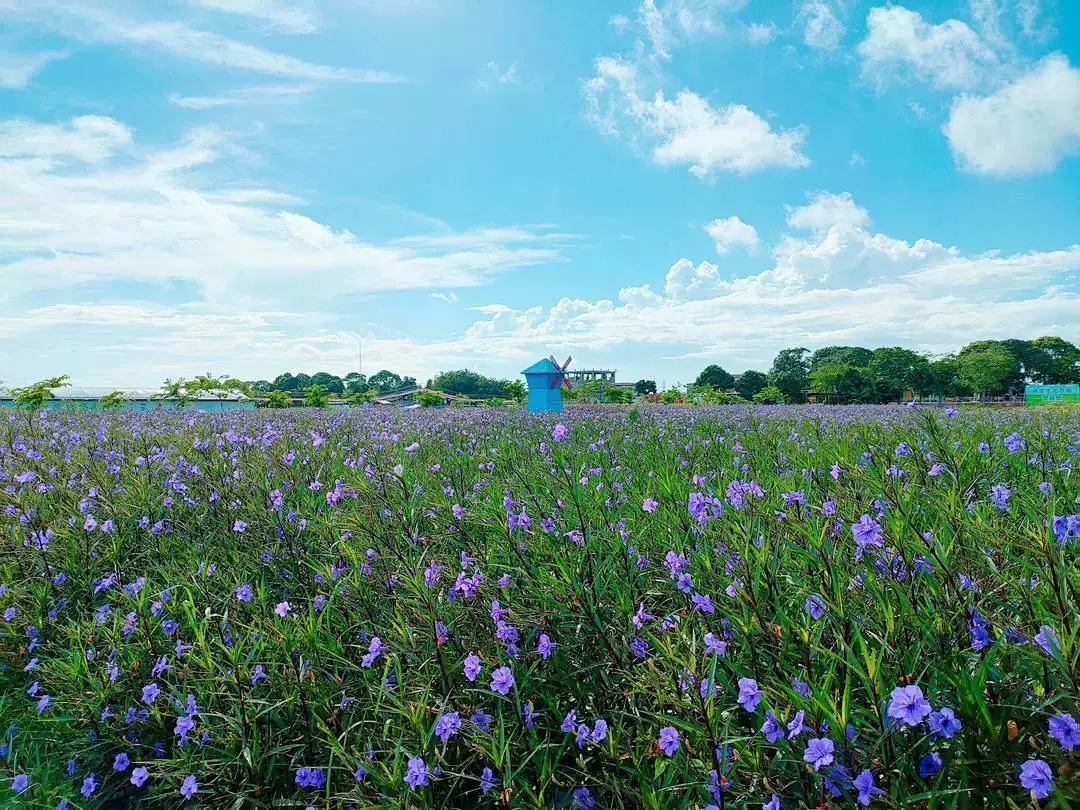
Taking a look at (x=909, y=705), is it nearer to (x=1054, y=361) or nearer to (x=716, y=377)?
(x=716, y=377)

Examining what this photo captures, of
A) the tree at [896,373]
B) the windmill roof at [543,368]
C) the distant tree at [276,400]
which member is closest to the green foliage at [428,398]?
the distant tree at [276,400]

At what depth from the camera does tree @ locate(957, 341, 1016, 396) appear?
69.1 meters

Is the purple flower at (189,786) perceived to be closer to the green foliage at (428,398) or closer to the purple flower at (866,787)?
the purple flower at (866,787)

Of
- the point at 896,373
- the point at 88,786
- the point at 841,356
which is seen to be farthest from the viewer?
the point at 841,356

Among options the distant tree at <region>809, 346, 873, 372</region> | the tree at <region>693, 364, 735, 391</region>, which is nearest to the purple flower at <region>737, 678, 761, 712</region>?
the tree at <region>693, 364, 735, 391</region>

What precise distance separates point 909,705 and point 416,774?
1101 mm

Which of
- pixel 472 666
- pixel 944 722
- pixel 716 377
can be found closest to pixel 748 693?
pixel 944 722

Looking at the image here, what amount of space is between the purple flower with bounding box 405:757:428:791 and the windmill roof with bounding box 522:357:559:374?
1833cm

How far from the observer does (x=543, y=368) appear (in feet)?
65.3

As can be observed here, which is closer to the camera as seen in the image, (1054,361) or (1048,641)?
(1048,641)

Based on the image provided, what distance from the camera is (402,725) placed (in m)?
1.74

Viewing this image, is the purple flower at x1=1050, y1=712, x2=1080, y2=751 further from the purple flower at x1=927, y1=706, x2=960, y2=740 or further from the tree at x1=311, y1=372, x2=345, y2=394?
the tree at x1=311, y1=372, x2=345, y2=394

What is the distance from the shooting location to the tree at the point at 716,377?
7506 cm

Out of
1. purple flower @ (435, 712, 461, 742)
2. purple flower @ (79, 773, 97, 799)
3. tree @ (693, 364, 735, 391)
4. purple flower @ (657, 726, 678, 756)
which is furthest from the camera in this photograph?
tree @ (693, 364, 735, 391)
